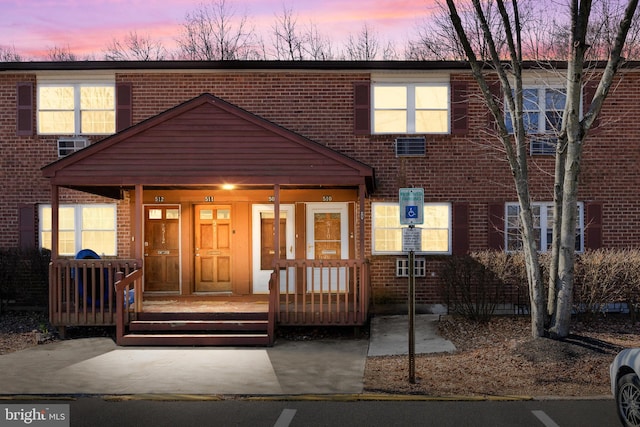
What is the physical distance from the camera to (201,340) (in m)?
11.2

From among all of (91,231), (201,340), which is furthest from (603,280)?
(91,231)

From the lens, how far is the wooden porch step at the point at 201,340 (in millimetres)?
11164

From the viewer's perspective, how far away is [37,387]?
27.0 ft

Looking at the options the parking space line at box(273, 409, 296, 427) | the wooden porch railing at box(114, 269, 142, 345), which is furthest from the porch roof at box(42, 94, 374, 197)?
the parking space line at box(273, 409, 296, 427)

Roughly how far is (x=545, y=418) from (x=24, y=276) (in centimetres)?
1201

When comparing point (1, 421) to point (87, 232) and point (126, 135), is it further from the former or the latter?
point (87, 232)

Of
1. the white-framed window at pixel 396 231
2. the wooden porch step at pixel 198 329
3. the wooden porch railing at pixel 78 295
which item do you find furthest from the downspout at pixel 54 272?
the white-framed window at pixel 396 231

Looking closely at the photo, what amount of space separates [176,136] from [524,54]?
1164 cm

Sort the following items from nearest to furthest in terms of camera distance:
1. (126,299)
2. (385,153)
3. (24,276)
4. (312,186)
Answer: (126,299) → (312,186) → (24,276) → (385,153)

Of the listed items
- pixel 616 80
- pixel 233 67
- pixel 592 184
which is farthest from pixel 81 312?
pixel 616 80

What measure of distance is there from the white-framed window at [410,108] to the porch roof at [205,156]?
3.17 metres

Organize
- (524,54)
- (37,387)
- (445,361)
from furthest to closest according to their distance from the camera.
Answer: (524,54) → (445,361) → (37,387)

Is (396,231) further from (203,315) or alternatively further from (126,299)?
(126,299)

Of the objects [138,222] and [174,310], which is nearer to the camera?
[138,222]
